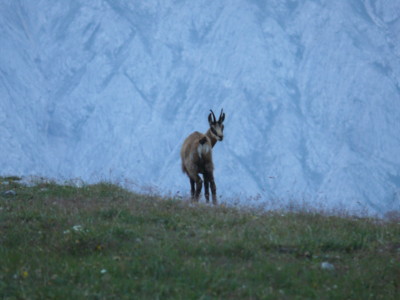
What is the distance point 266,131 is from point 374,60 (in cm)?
2770

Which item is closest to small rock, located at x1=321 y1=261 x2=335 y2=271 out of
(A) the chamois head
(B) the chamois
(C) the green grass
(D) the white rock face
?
→ (C) the green grass

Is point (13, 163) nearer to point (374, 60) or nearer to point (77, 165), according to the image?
point (77, 165)

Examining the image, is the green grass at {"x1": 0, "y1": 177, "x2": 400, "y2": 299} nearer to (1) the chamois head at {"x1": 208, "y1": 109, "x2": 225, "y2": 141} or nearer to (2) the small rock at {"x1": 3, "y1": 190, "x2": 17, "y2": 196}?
(2) the small rock at {"x1": 3, "y1": 190, "x2": 17, "y2": 196}

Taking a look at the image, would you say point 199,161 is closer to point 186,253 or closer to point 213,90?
point 186,253

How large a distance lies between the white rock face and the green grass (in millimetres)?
87735

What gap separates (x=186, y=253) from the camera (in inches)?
342

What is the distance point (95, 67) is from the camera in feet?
400

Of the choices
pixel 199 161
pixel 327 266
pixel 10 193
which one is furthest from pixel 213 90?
pixel 327 266

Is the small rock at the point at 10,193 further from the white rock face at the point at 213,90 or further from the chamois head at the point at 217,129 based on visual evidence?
the white rock face at the point at 213,90

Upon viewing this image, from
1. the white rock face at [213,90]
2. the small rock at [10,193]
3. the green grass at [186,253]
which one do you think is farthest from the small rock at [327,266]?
the white rock face at [213,90]

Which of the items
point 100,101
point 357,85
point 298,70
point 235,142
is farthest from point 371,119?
point 100,101

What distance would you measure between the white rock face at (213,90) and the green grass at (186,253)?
288ft

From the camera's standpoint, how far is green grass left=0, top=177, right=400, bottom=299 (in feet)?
24.5

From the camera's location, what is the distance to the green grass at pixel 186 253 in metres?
7.47
